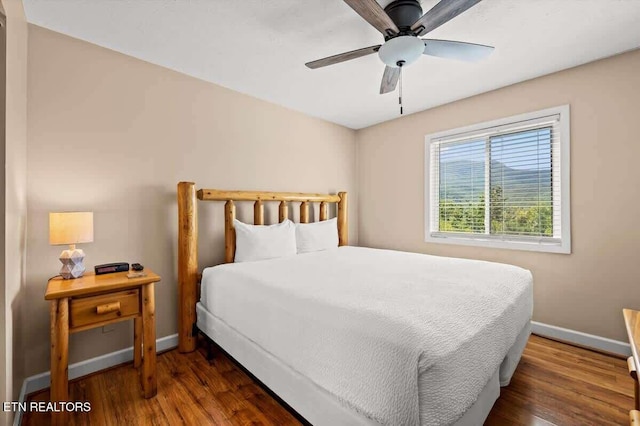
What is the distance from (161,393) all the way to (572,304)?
339 cm

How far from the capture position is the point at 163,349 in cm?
239

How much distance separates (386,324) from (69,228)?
1903 mm

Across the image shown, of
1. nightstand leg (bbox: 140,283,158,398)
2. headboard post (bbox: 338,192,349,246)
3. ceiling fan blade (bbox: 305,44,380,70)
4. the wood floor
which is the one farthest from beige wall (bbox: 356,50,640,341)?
nightstand leg (bbox: 140,283,158,398)

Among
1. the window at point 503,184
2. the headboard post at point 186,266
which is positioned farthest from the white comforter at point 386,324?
the window at point 503,184

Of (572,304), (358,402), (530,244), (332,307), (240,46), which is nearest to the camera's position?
(358,402)

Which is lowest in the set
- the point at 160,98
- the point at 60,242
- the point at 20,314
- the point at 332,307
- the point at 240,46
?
the point at 20,314

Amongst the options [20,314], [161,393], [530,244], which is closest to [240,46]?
[20,314]

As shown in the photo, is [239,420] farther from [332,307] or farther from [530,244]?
[530,244]

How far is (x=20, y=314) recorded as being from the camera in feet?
5.75

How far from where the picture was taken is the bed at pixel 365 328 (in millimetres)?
1045

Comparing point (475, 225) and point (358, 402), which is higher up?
point (475, 225)

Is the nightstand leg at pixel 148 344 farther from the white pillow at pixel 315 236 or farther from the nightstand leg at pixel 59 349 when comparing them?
the white pillow at pixel 315 236

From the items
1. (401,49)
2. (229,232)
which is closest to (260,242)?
(229,232)

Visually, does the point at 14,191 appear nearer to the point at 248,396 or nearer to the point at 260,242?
the point at 260,242
